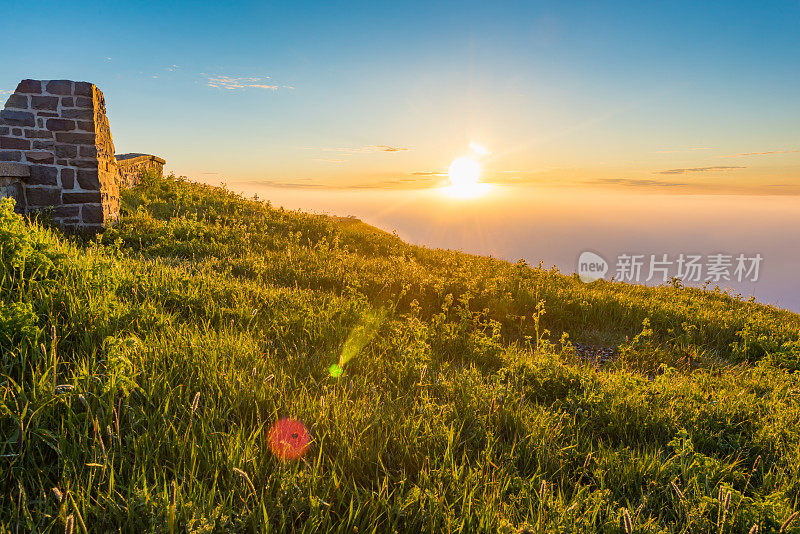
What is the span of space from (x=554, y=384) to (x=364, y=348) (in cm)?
202

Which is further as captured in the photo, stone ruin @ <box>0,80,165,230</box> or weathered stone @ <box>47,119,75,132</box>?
weathered stone @ <box>47,119,75,132</box>

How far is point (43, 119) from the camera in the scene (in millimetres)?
7930

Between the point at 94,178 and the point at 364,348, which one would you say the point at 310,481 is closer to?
the point at 364,348

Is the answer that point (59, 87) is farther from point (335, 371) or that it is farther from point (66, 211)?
point (335, 371)

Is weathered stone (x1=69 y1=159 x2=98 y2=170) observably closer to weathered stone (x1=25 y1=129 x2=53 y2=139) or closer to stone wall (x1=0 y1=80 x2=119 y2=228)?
stone wall (x1=0 y1=80 x2=119 y2=228)

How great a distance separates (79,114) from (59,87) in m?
0.54

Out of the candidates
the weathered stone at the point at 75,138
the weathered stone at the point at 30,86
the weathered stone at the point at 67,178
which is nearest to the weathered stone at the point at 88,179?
the weathered stone at the point at 67,178

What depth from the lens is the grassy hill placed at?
2.37 m

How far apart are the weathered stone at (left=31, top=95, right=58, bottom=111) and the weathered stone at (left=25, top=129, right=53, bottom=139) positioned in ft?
1.43

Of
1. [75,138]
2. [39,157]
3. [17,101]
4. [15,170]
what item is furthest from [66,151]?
[17,101]

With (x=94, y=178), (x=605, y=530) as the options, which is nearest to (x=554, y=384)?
(x=605, y=530)

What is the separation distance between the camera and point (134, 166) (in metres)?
15.1

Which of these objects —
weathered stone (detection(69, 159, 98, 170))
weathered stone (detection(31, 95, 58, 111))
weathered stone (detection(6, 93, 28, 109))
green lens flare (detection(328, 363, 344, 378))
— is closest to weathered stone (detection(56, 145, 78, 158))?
weathered stone (detection(69, 159, 98, 170))

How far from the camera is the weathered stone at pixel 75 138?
8031 millimetres
